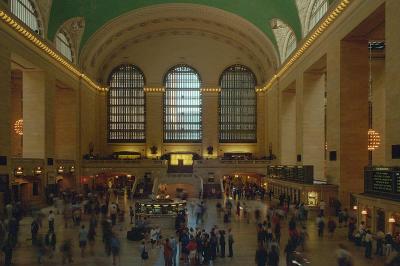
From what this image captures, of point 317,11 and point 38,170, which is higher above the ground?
point 317,11

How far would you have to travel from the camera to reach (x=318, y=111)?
32.6 meters

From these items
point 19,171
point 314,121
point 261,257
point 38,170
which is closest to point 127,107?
point 38,170

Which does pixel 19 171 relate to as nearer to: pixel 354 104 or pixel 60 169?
pixel 60 169

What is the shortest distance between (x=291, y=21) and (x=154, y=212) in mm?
17889

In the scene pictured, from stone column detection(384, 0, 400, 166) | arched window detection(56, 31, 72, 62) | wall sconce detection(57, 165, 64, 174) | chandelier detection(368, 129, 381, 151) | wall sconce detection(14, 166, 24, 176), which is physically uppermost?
arched window detection(56, 31, 72, 62)

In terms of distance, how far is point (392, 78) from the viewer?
60.2 ft

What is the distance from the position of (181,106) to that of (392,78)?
32601 mm

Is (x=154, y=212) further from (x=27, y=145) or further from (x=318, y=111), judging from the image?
(x=318, y=111)

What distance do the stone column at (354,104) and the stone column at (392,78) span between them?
5915 mm

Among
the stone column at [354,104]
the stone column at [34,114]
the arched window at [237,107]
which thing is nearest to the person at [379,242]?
the stone column at [354,104]

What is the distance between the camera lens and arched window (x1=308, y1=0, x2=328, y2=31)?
93.2 feet

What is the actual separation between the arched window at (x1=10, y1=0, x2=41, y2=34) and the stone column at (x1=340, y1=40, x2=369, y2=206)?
17.2 metres

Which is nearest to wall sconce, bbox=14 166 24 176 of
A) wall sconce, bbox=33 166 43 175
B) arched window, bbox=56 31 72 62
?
wall sconce, bbox=33 166 43 175

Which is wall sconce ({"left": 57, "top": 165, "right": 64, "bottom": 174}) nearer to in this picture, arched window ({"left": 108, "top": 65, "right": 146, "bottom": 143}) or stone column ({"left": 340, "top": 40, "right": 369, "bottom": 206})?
arched window ({"left": 108, "top": 65, "right": 146, "bottom": 143})
